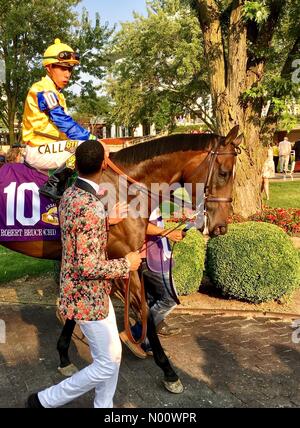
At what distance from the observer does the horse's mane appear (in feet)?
13.2

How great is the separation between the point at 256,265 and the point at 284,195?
401 inches

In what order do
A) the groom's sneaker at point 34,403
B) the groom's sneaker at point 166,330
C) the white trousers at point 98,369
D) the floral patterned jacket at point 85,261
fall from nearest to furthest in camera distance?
the floral patterned jacket at point 85,261
the white trousers at point 98,369
the groom's sneaker at point 34,403
the groom's sneaker at point 166,330

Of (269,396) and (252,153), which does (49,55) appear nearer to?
(269,396)

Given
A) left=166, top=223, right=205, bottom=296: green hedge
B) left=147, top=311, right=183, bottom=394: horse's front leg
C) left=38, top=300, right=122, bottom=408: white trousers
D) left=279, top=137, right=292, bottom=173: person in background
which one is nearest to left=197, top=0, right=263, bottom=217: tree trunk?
left=166, top=223, right=205, bottom=296: green hedge

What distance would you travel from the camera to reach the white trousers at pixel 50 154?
4090mm

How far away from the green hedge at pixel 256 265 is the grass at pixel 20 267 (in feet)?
10.1

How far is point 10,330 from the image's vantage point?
16.7ft

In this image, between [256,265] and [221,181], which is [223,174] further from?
[256,265]

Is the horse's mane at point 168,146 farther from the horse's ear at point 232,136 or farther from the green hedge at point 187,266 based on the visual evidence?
the green hedge at point 187,266

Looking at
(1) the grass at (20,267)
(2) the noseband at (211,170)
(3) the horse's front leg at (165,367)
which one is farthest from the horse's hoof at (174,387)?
(1) the grass at (20,267)
